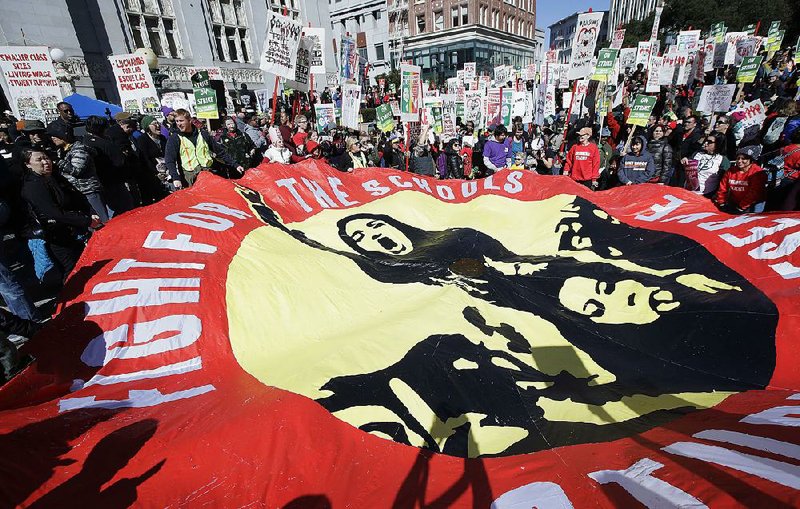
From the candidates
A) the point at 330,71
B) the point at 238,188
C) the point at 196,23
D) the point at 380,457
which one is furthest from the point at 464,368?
the point at 330,71

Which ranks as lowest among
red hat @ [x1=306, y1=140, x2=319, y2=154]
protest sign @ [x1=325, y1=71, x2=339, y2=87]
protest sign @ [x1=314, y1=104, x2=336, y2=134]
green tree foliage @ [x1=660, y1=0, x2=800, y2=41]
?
red hat @ [x1=306, y1=140, x2=319, y2=154]

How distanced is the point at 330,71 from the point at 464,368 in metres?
36.5

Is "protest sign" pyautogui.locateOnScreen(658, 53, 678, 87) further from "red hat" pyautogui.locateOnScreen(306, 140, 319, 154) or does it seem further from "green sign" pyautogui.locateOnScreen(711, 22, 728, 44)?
"red hat" pyautogui.locateOnScreen(306, 140, 319, 154)

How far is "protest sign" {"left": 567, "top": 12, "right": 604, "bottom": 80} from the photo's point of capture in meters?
9.91

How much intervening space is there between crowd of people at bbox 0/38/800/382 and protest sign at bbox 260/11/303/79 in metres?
1.57

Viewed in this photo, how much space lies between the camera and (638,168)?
22.8 ft

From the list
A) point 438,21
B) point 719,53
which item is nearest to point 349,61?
point 719,53

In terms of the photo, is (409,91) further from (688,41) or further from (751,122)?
(688,41)

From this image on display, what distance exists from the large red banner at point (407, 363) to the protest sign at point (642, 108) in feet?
15.8

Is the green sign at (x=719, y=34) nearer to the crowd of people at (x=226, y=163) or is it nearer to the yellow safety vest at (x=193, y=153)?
the crowd of people at (x=226, y=163)

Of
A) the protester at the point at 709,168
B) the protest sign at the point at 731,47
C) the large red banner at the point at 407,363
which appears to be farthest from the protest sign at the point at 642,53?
the large red banner at the point at 407,363

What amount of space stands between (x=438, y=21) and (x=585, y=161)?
50.6 meters

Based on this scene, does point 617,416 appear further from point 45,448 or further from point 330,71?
point 330,71

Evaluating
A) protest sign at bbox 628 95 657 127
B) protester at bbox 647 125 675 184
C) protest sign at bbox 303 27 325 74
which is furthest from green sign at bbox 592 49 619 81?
protest sign at bbox 303 27 325 74
